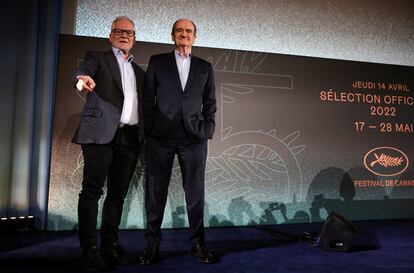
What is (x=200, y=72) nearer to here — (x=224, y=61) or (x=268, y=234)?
(x=224, y=61)

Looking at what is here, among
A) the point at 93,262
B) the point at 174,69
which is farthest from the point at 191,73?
the point at 93,262

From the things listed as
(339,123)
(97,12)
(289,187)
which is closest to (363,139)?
(339,123)

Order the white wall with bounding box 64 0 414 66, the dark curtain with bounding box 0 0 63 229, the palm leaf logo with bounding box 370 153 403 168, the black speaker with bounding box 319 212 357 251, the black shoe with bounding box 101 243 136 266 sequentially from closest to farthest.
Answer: the black shoe with bounding box 101 243 136 266
the black speaker with bounding box 319 212 357 251
the dark curtain with bounding box 0 0 63 229
the white wall with bounding box 64 0 414 66
the palm leaf logo with bounding box 370 153 403 168

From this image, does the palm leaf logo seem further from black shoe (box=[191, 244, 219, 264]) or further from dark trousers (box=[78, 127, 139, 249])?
dark trousers (box=[78, 127, 139, 249])

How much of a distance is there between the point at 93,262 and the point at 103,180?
42 cm

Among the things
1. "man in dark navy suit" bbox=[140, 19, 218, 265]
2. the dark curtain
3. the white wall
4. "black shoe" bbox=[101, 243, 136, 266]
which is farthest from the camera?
the white wall

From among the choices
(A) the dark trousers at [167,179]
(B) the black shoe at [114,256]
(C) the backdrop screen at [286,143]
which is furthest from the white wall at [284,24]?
(B) the black shoe at [114,256]

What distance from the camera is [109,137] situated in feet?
5.73

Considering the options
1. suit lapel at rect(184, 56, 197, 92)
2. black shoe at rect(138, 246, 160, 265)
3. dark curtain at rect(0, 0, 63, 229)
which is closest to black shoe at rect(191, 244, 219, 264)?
black shoe at rect(138, 246, 160, 265)

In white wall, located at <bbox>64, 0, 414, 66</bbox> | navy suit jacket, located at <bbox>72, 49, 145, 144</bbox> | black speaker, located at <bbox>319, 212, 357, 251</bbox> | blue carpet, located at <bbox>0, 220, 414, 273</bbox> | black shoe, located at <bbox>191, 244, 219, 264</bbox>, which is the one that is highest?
white wall, located at <bbox>64, 0, 414, 66</bbox>

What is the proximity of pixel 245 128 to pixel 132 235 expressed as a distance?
4.33ft

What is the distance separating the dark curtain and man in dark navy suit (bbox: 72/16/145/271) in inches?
40.4

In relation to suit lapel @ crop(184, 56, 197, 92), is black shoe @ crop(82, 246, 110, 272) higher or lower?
lower

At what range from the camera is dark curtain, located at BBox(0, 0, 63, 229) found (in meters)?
2.57
